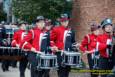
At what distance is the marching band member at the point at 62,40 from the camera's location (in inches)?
490

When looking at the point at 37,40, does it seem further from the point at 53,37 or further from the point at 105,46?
the point at 105,46

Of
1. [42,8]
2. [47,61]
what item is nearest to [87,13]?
[47,61]

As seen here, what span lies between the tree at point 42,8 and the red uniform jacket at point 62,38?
1110 cm

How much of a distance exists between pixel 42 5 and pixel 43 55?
12338mm

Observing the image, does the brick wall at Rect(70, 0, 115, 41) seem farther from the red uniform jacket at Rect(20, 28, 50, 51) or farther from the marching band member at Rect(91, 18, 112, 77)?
the marching band member at Rect(91, 18, 112, 77)

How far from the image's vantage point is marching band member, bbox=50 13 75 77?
12.4 meters

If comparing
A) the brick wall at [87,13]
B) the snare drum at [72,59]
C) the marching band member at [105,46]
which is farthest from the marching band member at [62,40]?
the brick wall at [87,13]

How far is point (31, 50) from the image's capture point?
12.1m

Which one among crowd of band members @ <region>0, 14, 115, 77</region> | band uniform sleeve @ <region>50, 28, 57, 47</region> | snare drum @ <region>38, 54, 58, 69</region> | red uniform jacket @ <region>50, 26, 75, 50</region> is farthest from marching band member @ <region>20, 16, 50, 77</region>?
red uniform jacket @ <region>50, 26, 75, 50</region>

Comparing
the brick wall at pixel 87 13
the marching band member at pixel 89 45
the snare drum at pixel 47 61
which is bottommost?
the snare drum at pixel 47 61

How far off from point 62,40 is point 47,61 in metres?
1.00

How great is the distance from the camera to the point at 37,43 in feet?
39.7

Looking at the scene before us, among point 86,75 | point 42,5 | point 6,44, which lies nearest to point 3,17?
point 42,5

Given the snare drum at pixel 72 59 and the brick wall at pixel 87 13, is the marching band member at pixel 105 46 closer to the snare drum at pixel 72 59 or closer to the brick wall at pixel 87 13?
the snare drum at pixel 72 59
